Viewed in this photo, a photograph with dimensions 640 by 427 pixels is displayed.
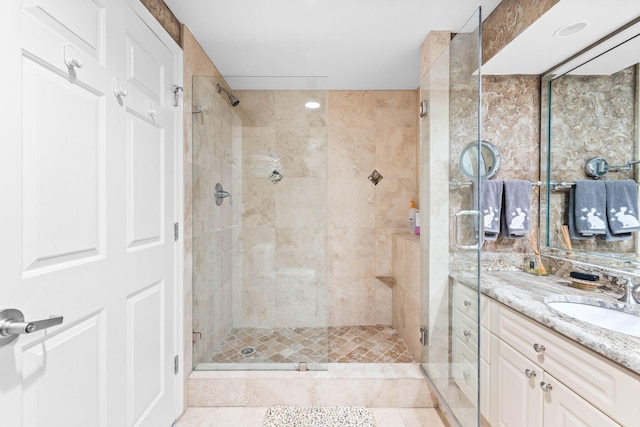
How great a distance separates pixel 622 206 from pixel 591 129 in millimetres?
468

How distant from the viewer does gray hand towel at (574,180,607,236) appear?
1.59m

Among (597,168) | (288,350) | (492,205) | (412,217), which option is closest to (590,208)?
(597,168)

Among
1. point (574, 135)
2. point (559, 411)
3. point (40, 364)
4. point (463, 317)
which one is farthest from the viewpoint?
point (574, 135)

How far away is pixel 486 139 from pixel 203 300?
2.25 meters

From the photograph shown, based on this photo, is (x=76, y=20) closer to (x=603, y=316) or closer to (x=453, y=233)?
(x=453, y=233)

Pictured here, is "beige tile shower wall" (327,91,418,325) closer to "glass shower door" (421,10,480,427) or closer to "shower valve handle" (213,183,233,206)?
"glass shower door" (421,10,480,427)

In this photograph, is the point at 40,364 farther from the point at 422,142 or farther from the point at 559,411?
the point at 422,142

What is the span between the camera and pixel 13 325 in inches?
31.1

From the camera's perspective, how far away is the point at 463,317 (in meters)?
1.64

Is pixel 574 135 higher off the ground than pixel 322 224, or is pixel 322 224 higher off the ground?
pixel 574 135

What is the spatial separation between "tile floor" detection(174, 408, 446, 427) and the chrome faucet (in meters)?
1.18

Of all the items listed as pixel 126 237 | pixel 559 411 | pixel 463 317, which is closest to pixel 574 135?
pixel 463 317

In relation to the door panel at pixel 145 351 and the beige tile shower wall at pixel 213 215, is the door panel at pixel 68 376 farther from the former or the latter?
the beige tile shower wall at pixel 213 215

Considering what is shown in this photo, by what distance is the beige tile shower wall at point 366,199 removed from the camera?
3004mm
